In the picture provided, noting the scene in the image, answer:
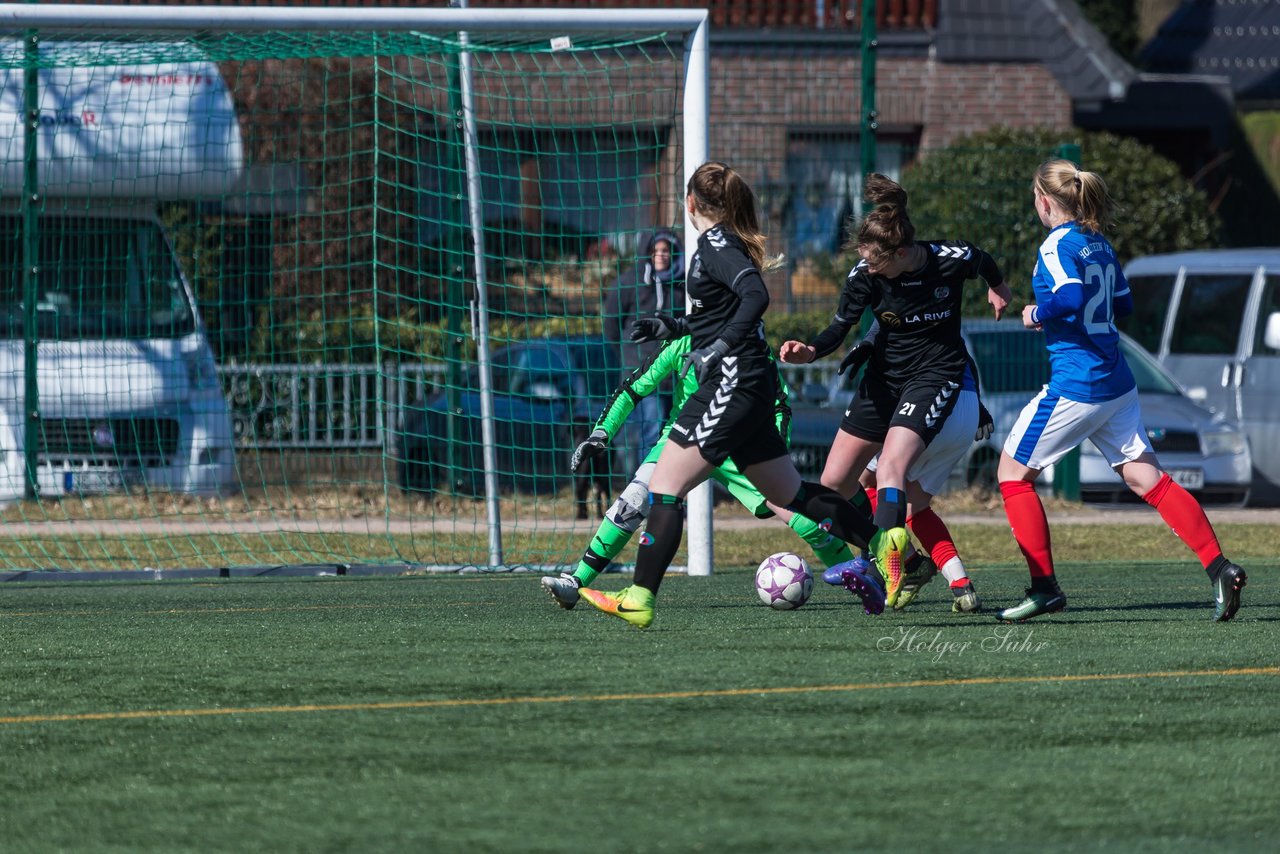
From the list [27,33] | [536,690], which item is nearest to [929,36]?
[27,33]

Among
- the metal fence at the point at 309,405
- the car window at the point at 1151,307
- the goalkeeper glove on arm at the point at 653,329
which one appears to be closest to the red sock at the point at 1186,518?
the goalkeeper glove on arm at the point at 653,329

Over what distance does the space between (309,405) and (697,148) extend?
5016mm

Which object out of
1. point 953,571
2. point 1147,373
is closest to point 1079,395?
point 953,571

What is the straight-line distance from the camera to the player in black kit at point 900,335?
22.7ft

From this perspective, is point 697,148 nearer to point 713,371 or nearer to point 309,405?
point 713,371

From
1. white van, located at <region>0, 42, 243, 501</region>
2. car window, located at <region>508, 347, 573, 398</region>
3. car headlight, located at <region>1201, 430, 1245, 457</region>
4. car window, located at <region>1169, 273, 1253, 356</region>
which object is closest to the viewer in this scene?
car window, located at <region>508, 347, 573, 398</region>

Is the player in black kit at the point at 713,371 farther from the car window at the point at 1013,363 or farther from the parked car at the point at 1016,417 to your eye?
the car window at the point at 1013,363

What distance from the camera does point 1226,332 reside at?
15086 mm

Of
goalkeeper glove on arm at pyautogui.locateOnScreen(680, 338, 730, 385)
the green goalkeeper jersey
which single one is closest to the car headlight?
the green goalkeeper jersey

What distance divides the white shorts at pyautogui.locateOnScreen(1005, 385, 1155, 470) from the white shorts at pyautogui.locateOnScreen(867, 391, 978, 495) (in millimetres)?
302

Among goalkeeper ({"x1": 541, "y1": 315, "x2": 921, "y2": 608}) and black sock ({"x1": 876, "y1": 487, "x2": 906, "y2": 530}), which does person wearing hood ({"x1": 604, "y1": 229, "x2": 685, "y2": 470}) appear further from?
black sock ({"x1": 876, "y1": 487, "x2": 906, "y2": 530})

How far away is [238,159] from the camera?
13.4 metres

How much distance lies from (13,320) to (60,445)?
3.72 feet

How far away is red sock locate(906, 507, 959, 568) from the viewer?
7.28 meters
